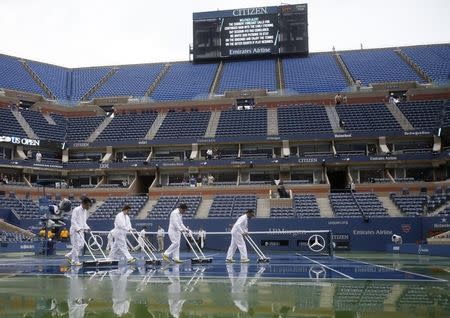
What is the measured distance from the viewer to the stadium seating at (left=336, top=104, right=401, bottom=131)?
45.2 meters

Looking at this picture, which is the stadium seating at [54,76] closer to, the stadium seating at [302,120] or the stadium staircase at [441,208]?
the stadium seating at [302,120]

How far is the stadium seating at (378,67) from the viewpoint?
5503cm

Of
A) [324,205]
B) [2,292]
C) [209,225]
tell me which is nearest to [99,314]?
[2,292]

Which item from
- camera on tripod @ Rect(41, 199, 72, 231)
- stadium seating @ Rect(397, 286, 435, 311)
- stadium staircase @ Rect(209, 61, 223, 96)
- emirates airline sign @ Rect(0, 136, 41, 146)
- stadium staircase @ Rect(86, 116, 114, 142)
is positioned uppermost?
stadium staircase @ Rect(209, 61, 223, 96)

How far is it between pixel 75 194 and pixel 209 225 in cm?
1648

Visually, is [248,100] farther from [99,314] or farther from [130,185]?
[99,314]

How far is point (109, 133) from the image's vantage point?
4934cm

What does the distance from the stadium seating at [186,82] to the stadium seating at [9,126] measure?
54.3 ft

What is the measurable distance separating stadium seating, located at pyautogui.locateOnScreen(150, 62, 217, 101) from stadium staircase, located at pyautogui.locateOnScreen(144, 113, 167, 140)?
4364 mm

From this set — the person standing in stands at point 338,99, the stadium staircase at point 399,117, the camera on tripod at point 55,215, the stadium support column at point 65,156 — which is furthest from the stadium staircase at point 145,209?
the stadium staircase at point 399,117

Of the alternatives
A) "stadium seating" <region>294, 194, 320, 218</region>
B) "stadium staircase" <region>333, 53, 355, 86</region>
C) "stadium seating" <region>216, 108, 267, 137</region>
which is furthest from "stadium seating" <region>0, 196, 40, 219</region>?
"stadium staircase" <region>333, 53, 355, 86</region>

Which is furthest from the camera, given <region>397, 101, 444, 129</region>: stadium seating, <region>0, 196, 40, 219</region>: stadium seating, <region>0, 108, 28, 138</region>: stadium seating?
<region>0, 108, 28, 138</region>: stadium seating

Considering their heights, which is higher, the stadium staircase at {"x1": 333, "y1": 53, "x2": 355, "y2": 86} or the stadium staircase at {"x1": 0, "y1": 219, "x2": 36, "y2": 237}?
the stadium staircase at {"x1": 333, "y1": 53, "x2": 355, "y2": 86}

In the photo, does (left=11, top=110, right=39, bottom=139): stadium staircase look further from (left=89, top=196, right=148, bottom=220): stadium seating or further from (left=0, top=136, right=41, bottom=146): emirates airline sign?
(left=89, top=196, right=148, bottom=220): stadium seating
